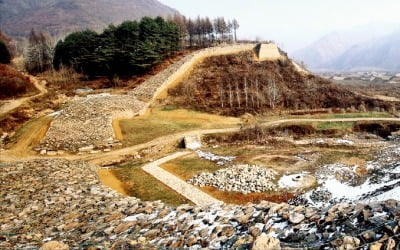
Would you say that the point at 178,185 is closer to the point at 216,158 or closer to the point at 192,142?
the point at 216,158

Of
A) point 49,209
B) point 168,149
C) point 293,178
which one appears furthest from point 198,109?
point 49,209

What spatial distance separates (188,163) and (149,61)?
37.2m

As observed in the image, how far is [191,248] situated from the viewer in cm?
947

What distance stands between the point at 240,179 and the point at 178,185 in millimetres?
3824

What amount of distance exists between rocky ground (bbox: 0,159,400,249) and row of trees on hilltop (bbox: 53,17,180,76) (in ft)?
144

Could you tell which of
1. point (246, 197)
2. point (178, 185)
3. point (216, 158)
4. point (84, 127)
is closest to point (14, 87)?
point (84, 127)

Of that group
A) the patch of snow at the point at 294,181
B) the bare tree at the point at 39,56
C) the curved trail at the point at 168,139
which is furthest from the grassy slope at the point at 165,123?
the bare tree at the point at 39,56

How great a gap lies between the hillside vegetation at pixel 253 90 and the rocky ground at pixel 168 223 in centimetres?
3192

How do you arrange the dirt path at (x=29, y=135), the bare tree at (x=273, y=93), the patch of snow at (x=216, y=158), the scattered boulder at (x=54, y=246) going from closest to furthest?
the scattered boulder at (x=54, y=246) → the patch of snow at (x=216, y=158) → the dirt path at (x=29, y=135) → the bare tree at (x=273, y=93)

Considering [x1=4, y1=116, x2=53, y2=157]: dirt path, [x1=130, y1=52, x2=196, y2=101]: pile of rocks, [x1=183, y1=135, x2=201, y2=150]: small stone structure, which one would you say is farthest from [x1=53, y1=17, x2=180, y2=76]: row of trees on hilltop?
[x1=183, y1=135, x2=201, y2=150]: small stone structure

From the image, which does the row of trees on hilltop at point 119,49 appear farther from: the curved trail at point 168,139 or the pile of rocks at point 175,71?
the curved trail at point 168,139

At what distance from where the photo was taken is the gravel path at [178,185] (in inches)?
779

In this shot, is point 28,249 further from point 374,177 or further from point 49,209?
point 374,177

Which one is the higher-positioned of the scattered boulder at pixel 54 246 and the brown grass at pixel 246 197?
the scattered boulder at pixel 54 246
